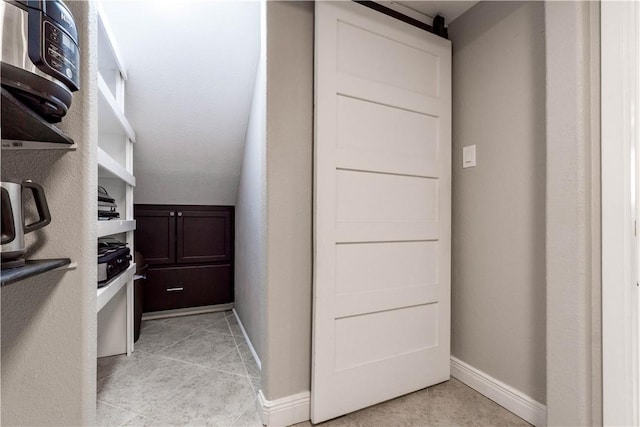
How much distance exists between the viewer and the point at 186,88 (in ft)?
7.19

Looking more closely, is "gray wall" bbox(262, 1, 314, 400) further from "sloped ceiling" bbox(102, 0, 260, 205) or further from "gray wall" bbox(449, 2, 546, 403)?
"gray wall" bbox(449, 2, 546, 403)

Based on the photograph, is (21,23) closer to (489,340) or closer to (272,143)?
(272,143)

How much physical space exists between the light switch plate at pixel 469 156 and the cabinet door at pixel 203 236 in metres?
2.31

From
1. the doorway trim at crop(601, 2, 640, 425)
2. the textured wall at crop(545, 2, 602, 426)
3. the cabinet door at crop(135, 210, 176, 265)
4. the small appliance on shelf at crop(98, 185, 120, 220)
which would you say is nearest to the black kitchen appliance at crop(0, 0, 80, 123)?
the small appliance on shelf at crop(98, 185, 120, 220)

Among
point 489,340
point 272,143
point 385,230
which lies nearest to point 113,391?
point 272,143

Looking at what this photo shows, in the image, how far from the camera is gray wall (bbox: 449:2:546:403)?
1452 millimetres

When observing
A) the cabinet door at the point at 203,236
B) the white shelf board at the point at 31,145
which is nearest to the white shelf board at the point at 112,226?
the white shelf board at the point at 31,145

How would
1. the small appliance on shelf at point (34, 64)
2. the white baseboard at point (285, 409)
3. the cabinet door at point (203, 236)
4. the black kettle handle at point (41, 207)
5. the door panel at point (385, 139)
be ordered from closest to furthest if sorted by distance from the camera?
the small appliance on shelf at point (34, 64) < the black kettle handle at point (41, 207) < the white baseboard at point (285, 409) < the door panel at point (385, 139) < the cabinet door at point (203, 236)

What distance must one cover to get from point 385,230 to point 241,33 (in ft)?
5.24

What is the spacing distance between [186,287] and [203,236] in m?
0.52

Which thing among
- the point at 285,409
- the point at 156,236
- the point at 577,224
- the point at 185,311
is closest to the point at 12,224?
the point at 285,409

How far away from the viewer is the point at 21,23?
63 centimetres

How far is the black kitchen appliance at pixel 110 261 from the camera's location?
1.54 metres

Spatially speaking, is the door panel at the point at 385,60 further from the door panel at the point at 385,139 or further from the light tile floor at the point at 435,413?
the light tile floor at the point at 435,413
